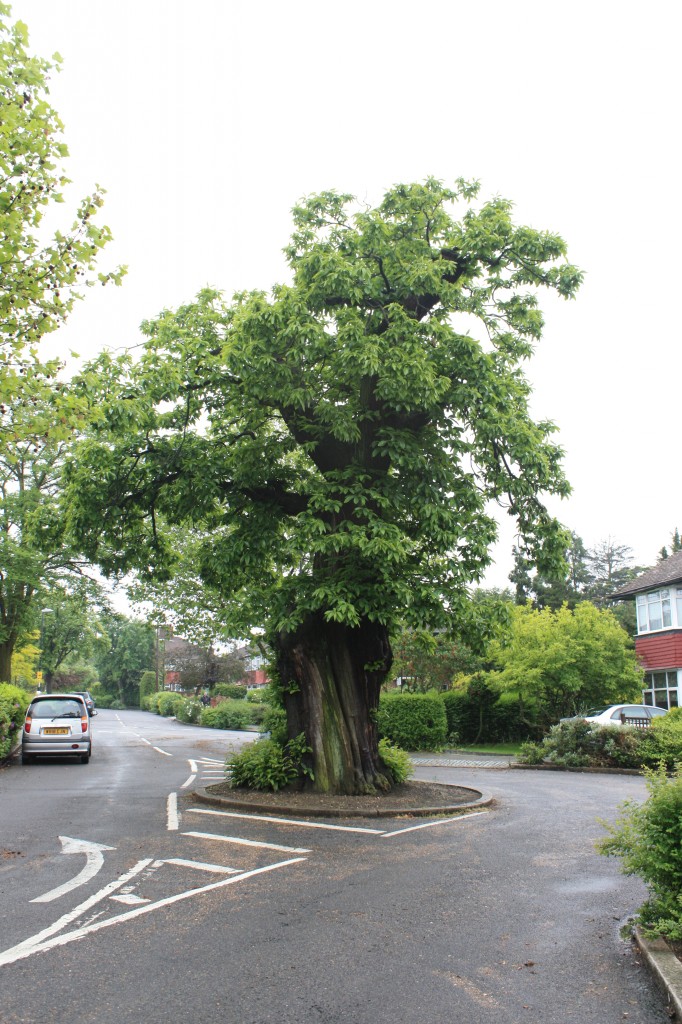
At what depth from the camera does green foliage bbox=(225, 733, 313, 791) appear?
12781 mm

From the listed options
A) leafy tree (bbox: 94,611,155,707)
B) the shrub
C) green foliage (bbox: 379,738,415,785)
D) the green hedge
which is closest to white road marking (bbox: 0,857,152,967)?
green foliage (bbox: 379,738,415,785)

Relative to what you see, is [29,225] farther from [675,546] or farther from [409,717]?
[675,546]

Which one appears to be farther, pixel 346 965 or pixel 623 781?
pixel 623 781

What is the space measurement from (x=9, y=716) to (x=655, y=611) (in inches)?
1034

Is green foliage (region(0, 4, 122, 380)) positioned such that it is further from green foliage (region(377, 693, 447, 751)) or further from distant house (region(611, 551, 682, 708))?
distant house (region(611, 551, 682, 708))

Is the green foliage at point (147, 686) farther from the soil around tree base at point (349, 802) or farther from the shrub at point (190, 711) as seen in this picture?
the soil around tree base at point (349, 802)

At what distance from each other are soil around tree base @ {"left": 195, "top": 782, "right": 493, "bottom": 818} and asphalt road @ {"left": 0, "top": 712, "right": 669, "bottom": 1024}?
1.63 ft

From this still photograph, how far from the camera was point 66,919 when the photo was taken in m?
5.79

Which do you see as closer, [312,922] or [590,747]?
[312,922]

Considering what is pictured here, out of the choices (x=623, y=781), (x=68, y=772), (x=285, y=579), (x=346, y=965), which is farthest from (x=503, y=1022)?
(x=68, y=772)

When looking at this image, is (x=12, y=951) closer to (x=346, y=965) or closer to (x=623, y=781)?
(x=346, y=965)

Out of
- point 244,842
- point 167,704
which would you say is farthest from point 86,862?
point 167,704

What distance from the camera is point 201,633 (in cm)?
3503

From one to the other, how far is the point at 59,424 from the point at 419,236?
267 inches
